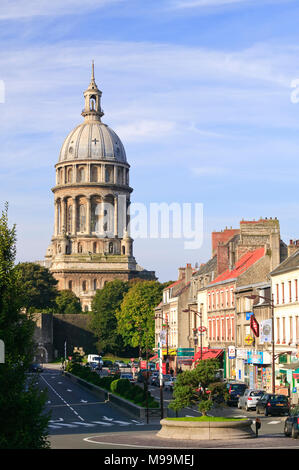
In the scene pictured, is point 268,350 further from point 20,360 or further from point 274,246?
point 20,360

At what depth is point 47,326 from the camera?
15050 centimetres

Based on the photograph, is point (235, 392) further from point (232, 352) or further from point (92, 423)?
point (232, 352)

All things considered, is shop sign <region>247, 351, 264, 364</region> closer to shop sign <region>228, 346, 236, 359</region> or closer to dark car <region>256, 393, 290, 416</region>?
shop sign <region>228, 346, 236, 359</region>

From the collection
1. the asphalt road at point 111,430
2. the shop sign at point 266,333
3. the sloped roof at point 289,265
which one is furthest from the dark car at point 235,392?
the sloped roof at point 289,265

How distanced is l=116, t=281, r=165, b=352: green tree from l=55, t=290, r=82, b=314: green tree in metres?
28.7

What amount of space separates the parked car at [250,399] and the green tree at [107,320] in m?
99.7

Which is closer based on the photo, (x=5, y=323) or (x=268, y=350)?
(x=5, y=323)

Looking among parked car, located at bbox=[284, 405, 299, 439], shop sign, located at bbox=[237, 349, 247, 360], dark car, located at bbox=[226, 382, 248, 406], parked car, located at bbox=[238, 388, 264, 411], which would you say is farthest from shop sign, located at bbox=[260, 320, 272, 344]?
parked car, located at bbox=[284, 405, 299, 439]

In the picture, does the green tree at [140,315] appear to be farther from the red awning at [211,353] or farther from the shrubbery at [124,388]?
the shrubbery at [124,388]

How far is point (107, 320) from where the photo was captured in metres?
160

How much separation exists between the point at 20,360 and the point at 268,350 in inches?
1779

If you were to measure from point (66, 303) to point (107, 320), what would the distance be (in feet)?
79.6

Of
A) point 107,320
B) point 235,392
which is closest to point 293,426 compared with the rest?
point 235,392
